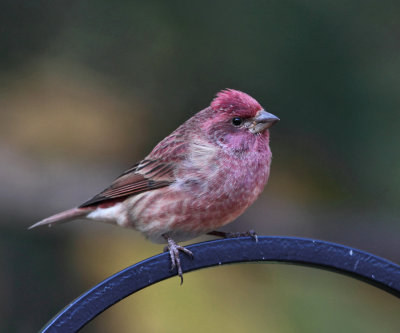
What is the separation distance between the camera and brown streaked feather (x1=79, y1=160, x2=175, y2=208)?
286 cm

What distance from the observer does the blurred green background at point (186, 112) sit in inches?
144

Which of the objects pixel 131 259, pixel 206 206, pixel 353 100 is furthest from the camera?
pixel 353 100

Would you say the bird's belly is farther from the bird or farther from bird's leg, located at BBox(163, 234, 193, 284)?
bird's leg, located at BBox(163, 234, 193, 284)

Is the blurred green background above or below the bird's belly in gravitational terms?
above

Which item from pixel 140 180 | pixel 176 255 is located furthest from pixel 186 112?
pixel 176 255

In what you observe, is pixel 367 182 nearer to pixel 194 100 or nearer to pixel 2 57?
pixel 194 100

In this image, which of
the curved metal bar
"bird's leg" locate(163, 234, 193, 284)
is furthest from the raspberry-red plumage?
the curved metal bar

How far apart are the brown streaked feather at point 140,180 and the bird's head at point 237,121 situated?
226mm

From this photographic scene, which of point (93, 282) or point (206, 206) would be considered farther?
point (93, 282)

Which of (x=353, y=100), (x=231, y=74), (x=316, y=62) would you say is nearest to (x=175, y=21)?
(x=231, y=74)

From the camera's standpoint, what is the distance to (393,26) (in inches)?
151

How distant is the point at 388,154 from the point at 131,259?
4.35ft

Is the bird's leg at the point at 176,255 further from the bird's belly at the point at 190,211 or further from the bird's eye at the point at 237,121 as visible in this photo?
the bird's eye at the point at 237,121

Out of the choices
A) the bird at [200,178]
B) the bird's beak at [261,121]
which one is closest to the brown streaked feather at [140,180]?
the bird at [200,178]
